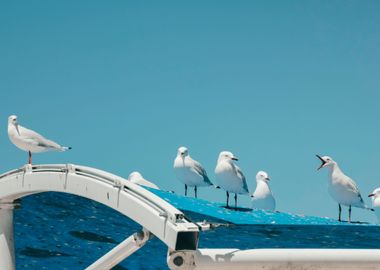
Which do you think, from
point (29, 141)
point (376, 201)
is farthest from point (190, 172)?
point (29, 141)

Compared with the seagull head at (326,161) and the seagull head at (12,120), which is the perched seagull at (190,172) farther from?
the seagull head at (12,120)

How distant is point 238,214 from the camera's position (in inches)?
497

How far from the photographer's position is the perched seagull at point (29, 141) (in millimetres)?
9641

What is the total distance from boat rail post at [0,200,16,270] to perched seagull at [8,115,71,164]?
230cm

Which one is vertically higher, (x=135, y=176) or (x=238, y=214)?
(x=135, y=176)

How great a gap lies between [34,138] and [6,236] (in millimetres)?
2486

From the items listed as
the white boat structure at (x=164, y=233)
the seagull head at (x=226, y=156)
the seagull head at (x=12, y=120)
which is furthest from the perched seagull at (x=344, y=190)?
the white boat structure at (x=164, y=233)

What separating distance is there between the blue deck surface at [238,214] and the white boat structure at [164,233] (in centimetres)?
592

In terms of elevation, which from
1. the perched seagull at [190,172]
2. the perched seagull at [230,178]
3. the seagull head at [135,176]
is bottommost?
the perched seagull at [230,178]

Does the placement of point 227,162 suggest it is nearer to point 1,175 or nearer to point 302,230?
point 302,230

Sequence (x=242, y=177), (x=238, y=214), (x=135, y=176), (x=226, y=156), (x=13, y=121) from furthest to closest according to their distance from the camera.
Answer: (x=135, y=176) → (x=226, y=156) → (x=242, y=177) → (x=238, y=214) → (x=13, y=121)

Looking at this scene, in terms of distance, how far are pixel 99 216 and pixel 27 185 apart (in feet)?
14.7

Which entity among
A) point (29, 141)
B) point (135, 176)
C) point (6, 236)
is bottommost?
point (6, 236)

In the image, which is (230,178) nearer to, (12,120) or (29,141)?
(12,120)
